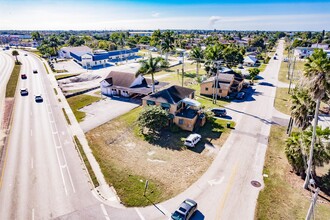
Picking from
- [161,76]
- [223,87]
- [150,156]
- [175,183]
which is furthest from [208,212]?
[161,76]

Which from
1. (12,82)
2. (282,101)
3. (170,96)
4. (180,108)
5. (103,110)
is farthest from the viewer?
(12,82)

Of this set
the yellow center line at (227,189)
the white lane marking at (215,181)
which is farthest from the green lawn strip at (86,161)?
the yellow center line at (227,189)

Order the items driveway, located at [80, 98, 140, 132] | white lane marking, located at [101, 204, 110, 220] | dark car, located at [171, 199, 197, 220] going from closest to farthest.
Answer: dark car, located at [171, 199, 197, 220], white lane marking, located at [101, 204, 110, 220], driveway, located at [80, 98, 140, 132]

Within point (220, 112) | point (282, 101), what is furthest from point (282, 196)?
point (282, 101)

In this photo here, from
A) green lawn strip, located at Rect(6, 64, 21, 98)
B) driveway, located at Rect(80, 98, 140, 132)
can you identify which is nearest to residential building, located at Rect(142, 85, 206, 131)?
driveway, located at Rect(80, 98, 140, 132)

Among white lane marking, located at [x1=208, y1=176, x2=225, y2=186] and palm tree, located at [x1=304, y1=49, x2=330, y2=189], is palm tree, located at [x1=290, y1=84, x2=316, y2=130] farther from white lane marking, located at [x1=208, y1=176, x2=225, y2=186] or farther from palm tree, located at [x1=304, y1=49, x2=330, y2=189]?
white lane marking, located at [x1=208, y1=176, x2=225, y2=186]

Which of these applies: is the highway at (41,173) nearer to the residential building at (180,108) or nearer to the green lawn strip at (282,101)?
the residential building at (180,108)

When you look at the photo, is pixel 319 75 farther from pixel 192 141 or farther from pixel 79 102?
pixel 79 102
